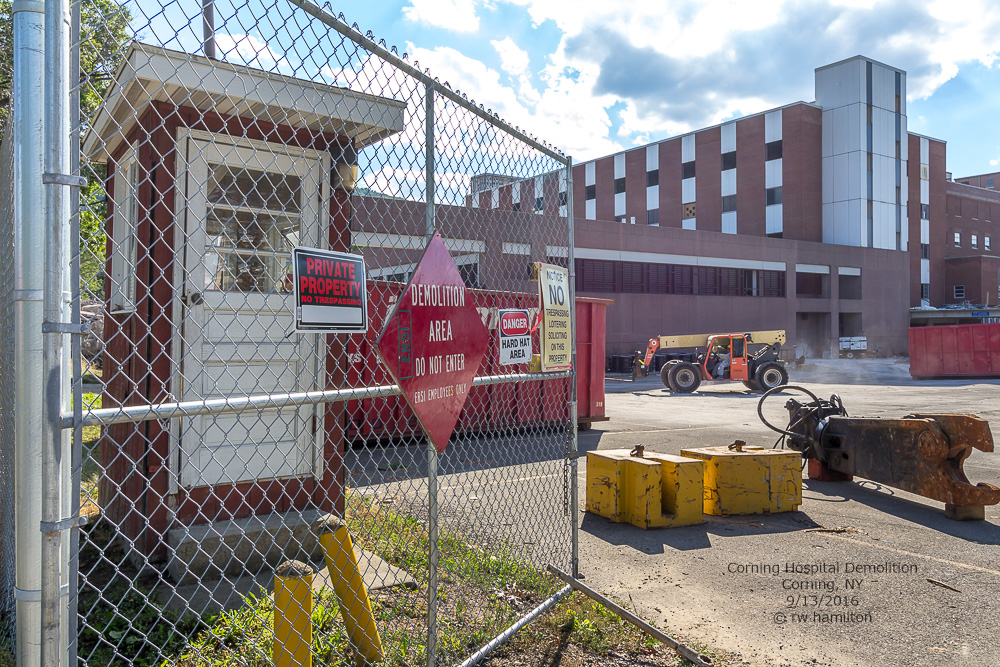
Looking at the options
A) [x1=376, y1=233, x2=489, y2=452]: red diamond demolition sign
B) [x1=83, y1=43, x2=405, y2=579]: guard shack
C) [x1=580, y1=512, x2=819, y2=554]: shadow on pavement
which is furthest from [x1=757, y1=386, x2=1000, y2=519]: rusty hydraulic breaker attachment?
[x1=83, y1=43, x2=405, y2=579]: guard shack

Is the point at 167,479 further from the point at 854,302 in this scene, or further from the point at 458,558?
the point at 854,302

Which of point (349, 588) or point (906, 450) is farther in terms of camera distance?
point (906, 450)

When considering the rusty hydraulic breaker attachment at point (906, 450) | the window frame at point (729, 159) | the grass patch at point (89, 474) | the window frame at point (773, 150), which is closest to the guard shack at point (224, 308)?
the grass patch at point (89, 474)

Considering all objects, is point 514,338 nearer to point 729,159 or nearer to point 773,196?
point 773,196

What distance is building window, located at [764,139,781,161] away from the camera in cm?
4431

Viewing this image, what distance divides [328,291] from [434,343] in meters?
0.54

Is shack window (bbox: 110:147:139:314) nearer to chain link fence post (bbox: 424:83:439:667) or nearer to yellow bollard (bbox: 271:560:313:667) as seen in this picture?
chain link fence post (bbox: 424:83:439:667)

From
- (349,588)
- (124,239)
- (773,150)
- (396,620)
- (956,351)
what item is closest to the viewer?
(349,588)

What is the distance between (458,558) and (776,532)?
10.1 ft

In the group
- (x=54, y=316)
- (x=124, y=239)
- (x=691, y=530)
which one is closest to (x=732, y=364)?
(x=691, y=530)

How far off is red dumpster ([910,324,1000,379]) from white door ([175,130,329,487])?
29096 millimetres

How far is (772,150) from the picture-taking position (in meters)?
44.6

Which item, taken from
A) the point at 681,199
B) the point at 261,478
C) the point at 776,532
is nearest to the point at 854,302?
the point at 681,199

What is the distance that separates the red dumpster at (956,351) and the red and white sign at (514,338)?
28.6 m
